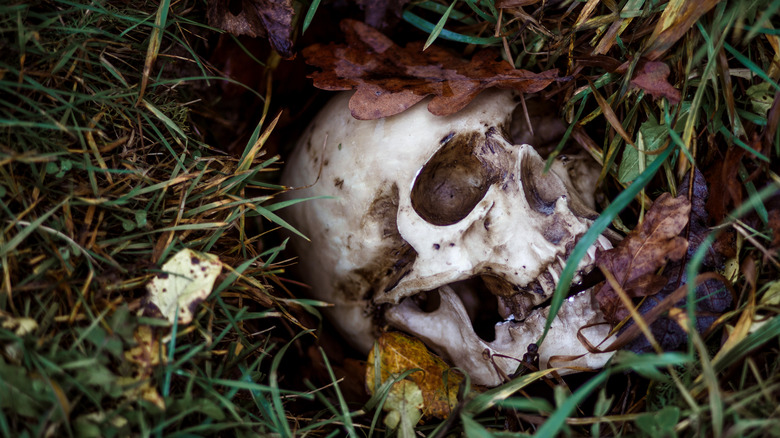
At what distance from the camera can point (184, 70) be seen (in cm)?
203

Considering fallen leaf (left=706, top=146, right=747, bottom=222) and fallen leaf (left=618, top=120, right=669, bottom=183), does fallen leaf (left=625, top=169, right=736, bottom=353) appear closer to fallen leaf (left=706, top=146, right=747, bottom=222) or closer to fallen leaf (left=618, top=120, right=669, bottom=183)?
fallen leaf (left=706, top=146, right=747, bottom=222)

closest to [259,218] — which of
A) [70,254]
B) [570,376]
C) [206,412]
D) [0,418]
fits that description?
[70,254]

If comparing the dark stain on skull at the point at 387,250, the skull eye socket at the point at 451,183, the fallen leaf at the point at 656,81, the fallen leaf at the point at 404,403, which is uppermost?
the fallen leaf at the point at 656,81

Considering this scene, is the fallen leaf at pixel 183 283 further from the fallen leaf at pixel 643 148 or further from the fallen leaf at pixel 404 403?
the fallen leaf at pixel 643 148

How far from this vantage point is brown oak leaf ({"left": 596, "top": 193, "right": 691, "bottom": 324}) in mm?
1656

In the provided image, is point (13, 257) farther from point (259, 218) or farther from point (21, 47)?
point (259, 218)

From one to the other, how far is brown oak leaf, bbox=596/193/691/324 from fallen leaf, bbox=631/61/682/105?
0.33 m

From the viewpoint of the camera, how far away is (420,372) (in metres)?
1.86

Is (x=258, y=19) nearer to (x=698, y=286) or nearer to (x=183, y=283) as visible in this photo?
(x=183, y=283)

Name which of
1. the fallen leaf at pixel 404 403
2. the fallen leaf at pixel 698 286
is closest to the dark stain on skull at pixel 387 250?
the fallen leaf at pixel 404 403

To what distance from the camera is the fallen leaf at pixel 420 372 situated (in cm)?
181

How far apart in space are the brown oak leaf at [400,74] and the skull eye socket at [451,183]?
0.15 m

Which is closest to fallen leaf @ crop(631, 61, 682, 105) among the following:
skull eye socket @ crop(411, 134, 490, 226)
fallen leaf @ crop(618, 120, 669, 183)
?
fallen leaf @ crop(618, 120, 669, 183)

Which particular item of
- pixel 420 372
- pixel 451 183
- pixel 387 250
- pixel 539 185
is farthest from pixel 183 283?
pixel 539 185
